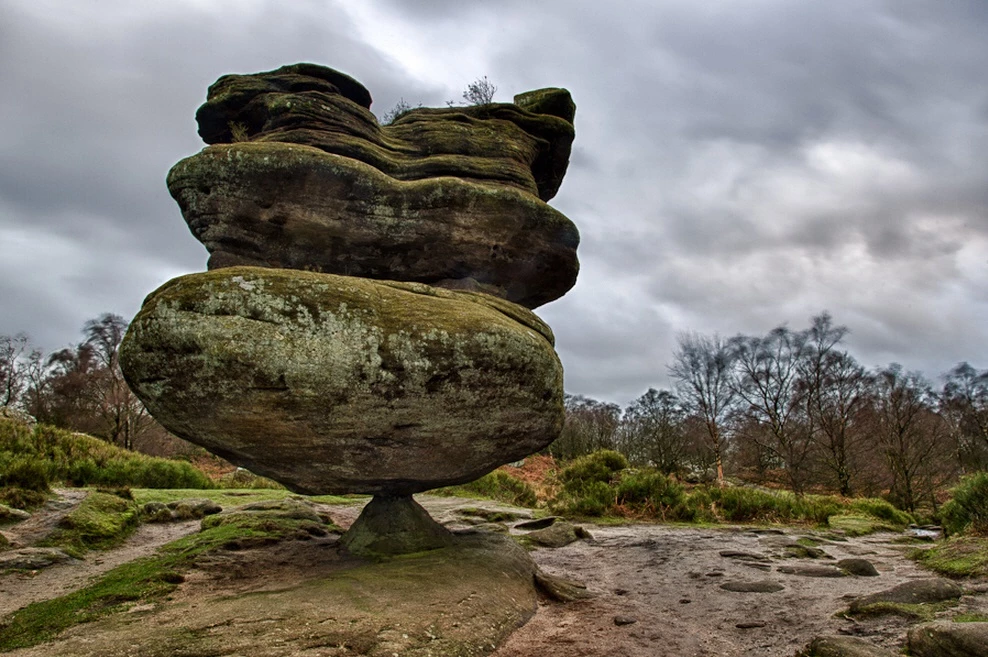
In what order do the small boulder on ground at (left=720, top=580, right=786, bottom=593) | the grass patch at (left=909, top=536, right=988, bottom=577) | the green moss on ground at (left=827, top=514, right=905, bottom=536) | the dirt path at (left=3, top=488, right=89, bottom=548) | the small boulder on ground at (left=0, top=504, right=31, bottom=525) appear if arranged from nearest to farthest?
the grass patch at (left=909, top=536, right=988, bottom=577) < the small boulder on ground at (left=720, top=580, right=786, bottom=593) < the dirt path at (left=3, top=488, right=89, bottom=548) < the small boulder on ground at (left=0, top=504, right=31, bottom=525) < the green moss on ground at (left=827, top=514, right=905, bottom=536)

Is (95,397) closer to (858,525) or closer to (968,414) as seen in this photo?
(858,525)

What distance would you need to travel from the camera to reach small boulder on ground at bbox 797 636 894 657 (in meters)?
4.57

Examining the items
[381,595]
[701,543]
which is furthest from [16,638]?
[701,543]

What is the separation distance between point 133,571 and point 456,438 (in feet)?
14.1

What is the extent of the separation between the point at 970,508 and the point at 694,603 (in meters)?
8.43

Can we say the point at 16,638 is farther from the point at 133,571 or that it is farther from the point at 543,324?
the point at 543,324

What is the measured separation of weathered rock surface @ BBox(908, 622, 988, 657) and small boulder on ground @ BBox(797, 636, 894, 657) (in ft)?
1.03

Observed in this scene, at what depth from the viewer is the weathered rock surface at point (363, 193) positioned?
815 centimetres

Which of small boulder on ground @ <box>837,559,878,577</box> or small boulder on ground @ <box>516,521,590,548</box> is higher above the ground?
small boulder on ground @ <box>837,559,878,577</box>

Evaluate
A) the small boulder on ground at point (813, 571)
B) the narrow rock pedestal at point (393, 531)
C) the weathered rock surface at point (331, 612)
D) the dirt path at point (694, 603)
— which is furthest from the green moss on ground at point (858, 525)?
the narrow rock pedestal at point (393, 531)

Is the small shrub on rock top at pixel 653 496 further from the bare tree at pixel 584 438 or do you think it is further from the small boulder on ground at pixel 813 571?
the bare tree at pixel 584 438

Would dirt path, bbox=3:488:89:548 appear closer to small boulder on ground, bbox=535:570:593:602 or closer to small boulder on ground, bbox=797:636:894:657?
small boulder on ground, bbox=535:570:593:602

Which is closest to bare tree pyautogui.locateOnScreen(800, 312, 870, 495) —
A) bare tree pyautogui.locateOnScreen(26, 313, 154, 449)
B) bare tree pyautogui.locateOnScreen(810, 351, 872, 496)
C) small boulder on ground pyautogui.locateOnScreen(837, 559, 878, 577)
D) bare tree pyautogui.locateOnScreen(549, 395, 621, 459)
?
bare tree pyautogui.locateOnScreen(810, 351, 872, 496)

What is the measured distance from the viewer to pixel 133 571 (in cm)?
696
